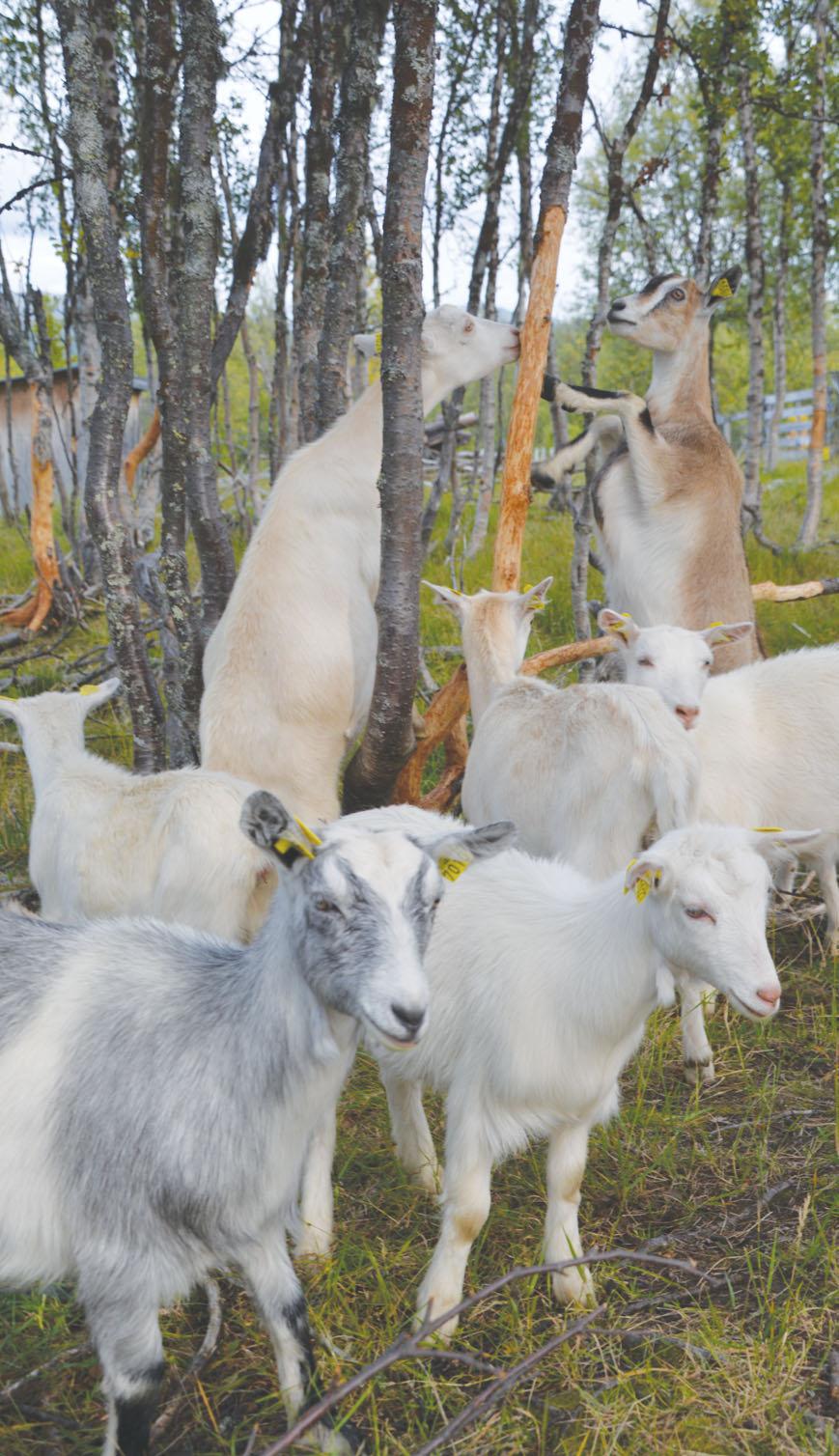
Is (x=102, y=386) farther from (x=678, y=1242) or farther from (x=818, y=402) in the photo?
(x=818, y=402)

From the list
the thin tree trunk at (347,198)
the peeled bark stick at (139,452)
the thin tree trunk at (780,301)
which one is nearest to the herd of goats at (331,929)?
the thin tree trunk at (347,198)

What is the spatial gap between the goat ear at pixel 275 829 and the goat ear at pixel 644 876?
88 cm

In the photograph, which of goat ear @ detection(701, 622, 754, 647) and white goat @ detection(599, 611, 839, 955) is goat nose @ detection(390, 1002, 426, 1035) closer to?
white goat @ detection(599, 611, 839, 955)

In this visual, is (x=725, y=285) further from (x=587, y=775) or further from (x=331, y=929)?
(x=331, y=929)

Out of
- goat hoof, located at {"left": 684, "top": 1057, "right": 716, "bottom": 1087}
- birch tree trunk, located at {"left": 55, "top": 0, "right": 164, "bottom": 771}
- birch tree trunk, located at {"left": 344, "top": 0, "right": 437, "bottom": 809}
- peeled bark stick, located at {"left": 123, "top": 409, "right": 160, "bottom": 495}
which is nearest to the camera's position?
goat hoof, located at {"left": 684, "top": 1057, "right": 716, "bottom": 1087}

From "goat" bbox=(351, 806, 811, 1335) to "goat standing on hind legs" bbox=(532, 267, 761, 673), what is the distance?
3.50m

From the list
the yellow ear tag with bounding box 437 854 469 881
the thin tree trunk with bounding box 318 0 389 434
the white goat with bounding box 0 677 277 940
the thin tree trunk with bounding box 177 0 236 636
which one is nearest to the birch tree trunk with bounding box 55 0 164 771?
the thin tree trunk with bounding box 177 0 236 636

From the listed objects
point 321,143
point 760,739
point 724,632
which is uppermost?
point 321,143

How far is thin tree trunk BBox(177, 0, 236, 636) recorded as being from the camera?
498cm

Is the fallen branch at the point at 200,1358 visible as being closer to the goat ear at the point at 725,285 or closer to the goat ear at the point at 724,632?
the goat ear at the point at 724,632

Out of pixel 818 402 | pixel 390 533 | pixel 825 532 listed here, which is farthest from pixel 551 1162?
pixel 825 532

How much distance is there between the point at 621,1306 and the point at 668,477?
5033mm

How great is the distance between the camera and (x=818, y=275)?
1095 centimetres

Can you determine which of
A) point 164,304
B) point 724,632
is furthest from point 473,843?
point 164,304
